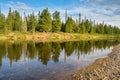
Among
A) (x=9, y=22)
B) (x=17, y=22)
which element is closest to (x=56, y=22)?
(x=17, y=22)

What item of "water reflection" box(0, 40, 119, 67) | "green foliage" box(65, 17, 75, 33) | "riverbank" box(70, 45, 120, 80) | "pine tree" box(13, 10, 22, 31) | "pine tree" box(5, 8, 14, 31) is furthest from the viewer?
"green foliage" box(65, 17, 75, 33)

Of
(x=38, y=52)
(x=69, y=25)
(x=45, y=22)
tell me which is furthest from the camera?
(x=69, y=25)

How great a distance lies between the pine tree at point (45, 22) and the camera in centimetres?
10406

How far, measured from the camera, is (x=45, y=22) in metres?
105

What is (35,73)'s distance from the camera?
21.8 meters

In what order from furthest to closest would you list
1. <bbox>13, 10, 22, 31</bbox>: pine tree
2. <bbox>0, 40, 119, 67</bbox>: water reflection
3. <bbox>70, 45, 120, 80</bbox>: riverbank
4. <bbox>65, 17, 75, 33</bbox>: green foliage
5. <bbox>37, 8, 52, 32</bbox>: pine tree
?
<bbox>65, 17, 75, 33</bbox>: green foliage < <bbox>13, 10, 22, 31</bbox>: pine tree < <bbox>37, 8, 52, 32</bbox>: pine tree < <bbox>0, 40, 119, 67</bbox>: water reflection < <bbox>70, 45, 120, 80</bbox>: riverbank

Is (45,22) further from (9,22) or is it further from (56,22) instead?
(9,22)

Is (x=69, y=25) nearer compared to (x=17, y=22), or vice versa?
(x=17, y=22)

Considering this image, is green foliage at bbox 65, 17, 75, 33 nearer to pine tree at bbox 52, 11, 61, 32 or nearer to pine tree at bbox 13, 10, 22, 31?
pine tree at bbox 52, 11, 61, 32

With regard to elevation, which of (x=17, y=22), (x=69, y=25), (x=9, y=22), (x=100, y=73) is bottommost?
(x=100, y=73)

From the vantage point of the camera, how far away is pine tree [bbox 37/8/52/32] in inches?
4097

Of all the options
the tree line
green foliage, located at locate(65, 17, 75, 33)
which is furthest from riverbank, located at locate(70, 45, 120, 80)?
green foliage, located at locate(65, 17, 75, 33)

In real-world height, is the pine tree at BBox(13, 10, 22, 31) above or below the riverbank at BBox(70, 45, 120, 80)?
above

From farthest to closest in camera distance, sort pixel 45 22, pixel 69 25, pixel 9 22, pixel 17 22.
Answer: pixel 69 25 → pixel 17 22 → pixel 45 22 → pixel 9 22
